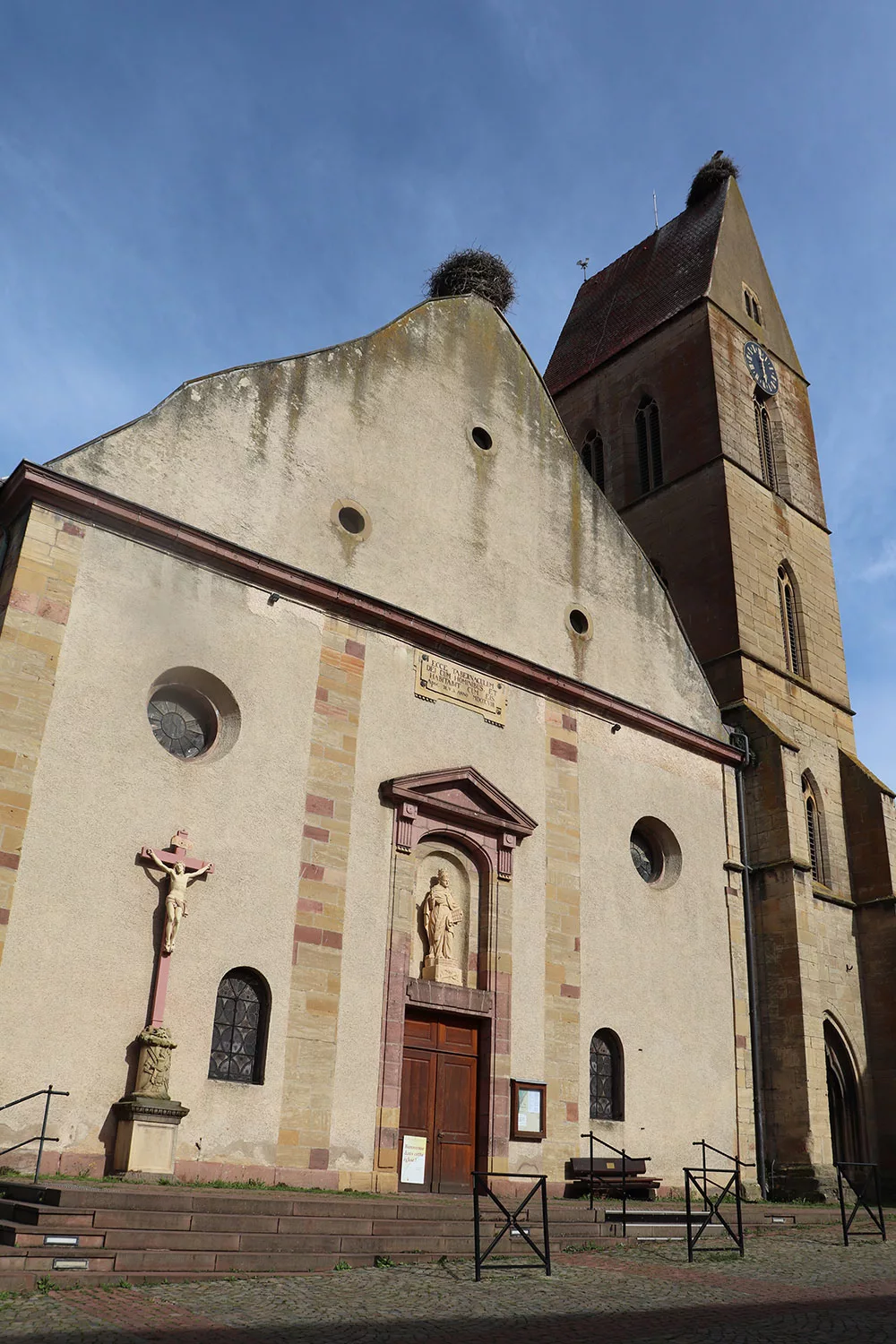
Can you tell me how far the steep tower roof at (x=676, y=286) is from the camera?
29.6 m

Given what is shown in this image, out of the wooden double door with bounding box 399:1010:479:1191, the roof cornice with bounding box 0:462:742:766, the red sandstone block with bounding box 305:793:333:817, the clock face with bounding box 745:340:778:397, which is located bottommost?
the wooden double door with bounding box 399:1010:479:1191

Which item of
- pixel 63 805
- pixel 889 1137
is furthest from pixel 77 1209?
pixel 889 1137

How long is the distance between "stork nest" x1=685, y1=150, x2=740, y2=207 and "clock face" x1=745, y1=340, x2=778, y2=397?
6663 mm

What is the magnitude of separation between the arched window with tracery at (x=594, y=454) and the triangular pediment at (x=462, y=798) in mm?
→ 14847

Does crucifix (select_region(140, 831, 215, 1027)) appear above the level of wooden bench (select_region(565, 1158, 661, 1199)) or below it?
above

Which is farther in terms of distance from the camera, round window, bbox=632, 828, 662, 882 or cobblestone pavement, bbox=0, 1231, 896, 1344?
round window, bbox=632, 828, 662, 882

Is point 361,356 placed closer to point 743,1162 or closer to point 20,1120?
point 20,1120

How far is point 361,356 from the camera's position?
698 inches

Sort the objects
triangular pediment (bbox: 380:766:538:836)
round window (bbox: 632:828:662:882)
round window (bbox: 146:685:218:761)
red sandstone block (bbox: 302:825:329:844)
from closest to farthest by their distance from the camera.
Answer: round window (bbox: 146:685:218:761) < red sandstone block (bbox: 302:825:329:844) < triangular pediment (bbox: 380:766:538:836) < round window (bbox: 632:828:662:882)

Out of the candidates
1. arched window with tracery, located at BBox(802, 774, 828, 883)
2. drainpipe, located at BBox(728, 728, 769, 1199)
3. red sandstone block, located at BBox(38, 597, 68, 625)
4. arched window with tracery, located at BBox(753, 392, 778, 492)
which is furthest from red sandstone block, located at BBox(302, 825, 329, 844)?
arched window with tracery, located at BBox(753, 392, 778, 492)

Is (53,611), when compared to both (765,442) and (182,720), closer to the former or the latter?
(182,720)

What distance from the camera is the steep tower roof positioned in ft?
97.2

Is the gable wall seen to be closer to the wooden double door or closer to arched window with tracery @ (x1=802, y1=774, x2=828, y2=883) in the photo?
arched window with tracery @ (x1=802, y1=774, x2=828, y2=883)

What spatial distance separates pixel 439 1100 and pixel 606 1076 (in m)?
2.91
